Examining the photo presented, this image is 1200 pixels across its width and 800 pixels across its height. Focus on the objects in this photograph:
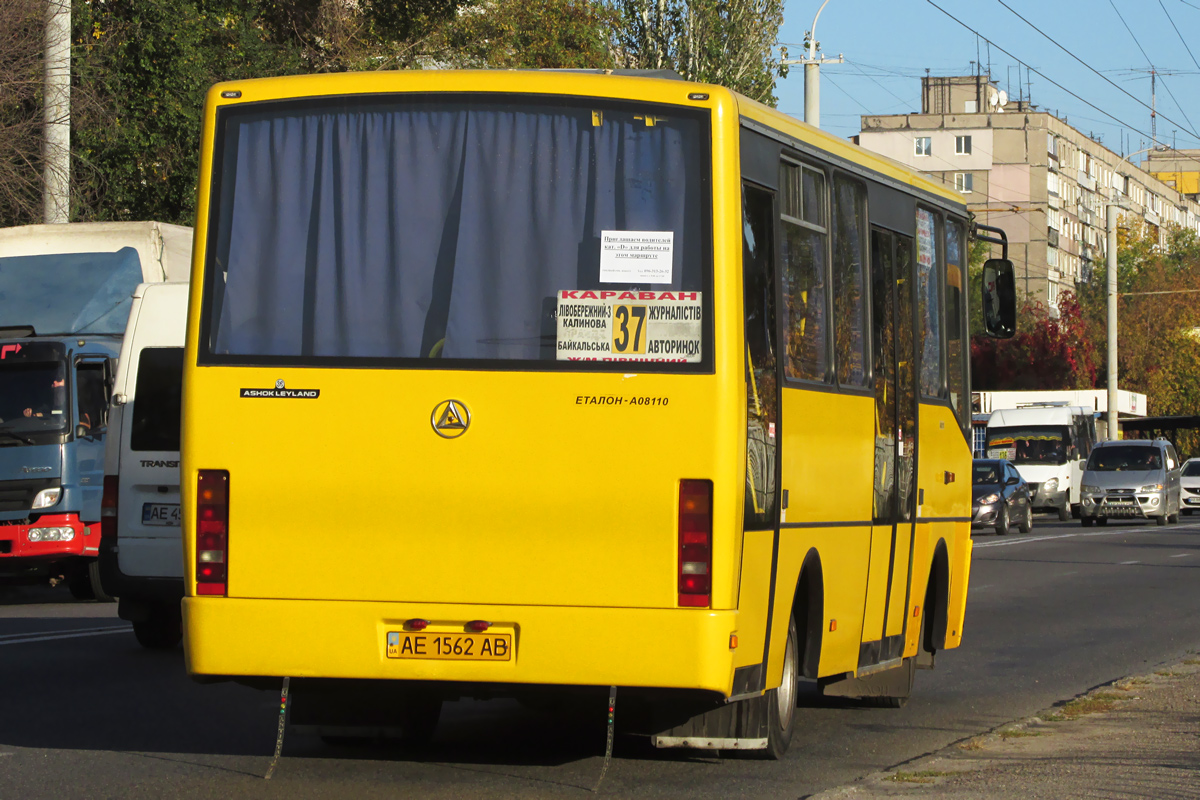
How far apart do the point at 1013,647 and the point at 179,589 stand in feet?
22.0

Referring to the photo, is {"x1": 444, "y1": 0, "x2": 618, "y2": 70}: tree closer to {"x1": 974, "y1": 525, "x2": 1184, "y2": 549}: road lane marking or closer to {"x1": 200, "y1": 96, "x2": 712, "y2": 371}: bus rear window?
{"x1": 974, "y1": 525, "x2": 1184, "y2": 549}: road lane marking

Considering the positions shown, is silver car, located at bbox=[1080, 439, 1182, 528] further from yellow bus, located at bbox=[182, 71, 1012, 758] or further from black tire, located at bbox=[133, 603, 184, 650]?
yellow bus, located at bbox=[182, 71, 1012, 758]

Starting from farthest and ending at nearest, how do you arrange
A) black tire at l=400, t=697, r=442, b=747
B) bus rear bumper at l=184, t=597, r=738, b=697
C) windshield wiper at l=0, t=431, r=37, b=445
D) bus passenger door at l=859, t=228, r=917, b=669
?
windshield wiper at l=0, t=431, r=37, b=445 → bus passenger door at l=859, t=228, r=917, b=669 → black tire at l=400, t=697, r=442, b=747 → bus rear bumper at l=184, t=597, r=738, b=697

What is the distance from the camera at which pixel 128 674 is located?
12352mm

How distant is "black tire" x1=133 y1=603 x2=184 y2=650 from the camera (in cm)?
1415

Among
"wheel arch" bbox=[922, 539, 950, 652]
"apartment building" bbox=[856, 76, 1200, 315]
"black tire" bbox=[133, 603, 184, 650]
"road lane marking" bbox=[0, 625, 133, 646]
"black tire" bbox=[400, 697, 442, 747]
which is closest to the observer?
"black tire" bbox=[400, 697, 442, 747]

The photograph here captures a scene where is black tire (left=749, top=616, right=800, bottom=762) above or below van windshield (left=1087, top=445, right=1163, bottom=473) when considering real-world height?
below

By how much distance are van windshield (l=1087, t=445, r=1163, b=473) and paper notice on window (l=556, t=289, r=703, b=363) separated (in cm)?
3797

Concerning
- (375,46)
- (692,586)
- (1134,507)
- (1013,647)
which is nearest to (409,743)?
(692,586)

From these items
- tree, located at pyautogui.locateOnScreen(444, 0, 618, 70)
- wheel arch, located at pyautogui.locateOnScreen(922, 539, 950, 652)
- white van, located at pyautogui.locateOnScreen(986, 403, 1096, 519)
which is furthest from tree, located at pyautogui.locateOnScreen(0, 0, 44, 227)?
white van, located at pyautogui.locateOnScreen(986, 403, 1096, 519)

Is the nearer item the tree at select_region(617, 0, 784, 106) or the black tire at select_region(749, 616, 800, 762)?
the black tire at select_region(749, 616, 800, 762)

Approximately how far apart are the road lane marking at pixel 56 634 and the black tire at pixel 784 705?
25.8ft

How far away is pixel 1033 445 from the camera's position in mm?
46938

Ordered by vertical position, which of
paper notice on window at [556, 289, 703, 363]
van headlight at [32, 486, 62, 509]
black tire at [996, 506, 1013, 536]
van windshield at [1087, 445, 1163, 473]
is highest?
paper notice on window at [556, 289, 703, 363]
